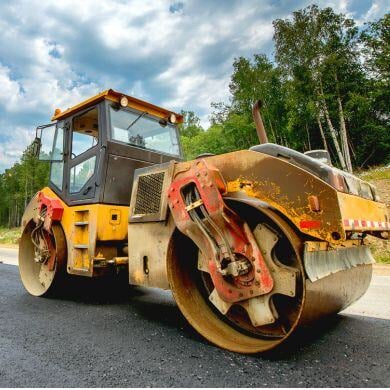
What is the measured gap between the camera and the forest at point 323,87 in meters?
21.3

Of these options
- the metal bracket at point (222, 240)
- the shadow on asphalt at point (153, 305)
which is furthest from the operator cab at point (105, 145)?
the metal bracket at point (222, 240)

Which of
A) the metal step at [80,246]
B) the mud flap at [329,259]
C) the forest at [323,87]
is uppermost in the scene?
the forest at [323,87]

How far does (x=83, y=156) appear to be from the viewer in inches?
159

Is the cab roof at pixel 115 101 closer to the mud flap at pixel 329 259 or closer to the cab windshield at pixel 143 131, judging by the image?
the cab windshield at pixel 143 131

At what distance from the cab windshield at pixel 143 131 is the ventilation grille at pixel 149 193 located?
1.05 m

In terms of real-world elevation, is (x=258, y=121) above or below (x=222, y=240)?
above

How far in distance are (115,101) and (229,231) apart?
2397 millimetres

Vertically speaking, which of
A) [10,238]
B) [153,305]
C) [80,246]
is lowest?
[153,305]

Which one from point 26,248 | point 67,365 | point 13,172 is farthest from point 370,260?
point 13,172

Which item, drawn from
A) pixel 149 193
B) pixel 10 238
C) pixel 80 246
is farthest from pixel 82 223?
pixel 10 238

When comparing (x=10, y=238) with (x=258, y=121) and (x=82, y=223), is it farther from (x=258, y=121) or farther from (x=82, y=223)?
(x=258, y=121)

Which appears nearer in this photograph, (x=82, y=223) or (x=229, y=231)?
(x=229, y=231)

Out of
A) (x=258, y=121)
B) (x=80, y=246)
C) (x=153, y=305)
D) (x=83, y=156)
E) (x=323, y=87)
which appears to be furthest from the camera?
(x=323, y=87)

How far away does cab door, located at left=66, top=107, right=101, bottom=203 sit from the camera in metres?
3.81
